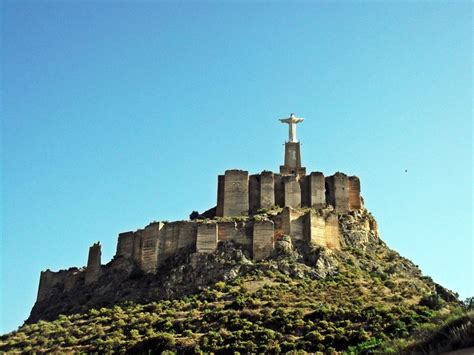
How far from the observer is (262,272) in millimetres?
42312

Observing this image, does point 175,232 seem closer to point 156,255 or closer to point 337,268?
point 156,255

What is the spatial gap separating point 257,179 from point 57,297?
1545 centimetres

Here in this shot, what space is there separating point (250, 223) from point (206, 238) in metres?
2.87

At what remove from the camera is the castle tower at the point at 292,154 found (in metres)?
52.7

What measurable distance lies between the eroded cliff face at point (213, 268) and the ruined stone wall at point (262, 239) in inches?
12.8

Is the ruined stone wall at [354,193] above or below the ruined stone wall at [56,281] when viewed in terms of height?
above

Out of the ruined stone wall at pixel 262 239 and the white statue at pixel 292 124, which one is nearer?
the ruined stone wall at pixel 262 239

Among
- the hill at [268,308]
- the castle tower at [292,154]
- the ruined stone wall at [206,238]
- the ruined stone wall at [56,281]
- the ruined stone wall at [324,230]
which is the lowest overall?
the hill at [268,308]

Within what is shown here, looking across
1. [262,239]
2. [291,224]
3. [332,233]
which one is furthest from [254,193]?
[332,233]

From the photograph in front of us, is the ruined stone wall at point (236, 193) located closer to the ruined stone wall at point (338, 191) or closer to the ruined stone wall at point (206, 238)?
the ruined stone wall at point (206, 238)

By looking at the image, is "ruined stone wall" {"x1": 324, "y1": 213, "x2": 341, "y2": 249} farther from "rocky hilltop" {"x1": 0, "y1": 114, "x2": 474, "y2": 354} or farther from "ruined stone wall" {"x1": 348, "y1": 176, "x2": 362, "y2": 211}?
"ruined stone wall" {"x1": 348, "y1": 176, "x2": 362, "y2": 211}

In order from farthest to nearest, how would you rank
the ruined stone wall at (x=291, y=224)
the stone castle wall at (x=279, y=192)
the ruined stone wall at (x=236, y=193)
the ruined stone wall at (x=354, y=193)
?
the ruined stone wall at (x=354, y=193) → the stone castle wall at (x=279, y=192) → the ruined stone wall at (x=236, y=193) → the ruined stone wall at (x=291, y=224)

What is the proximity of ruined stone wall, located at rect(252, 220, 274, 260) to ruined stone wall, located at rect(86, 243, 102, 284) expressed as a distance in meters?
10.7

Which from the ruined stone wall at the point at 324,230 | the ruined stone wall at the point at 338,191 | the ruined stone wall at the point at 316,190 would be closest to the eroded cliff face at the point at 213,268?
the ruined stone wall at the point at 324,230
